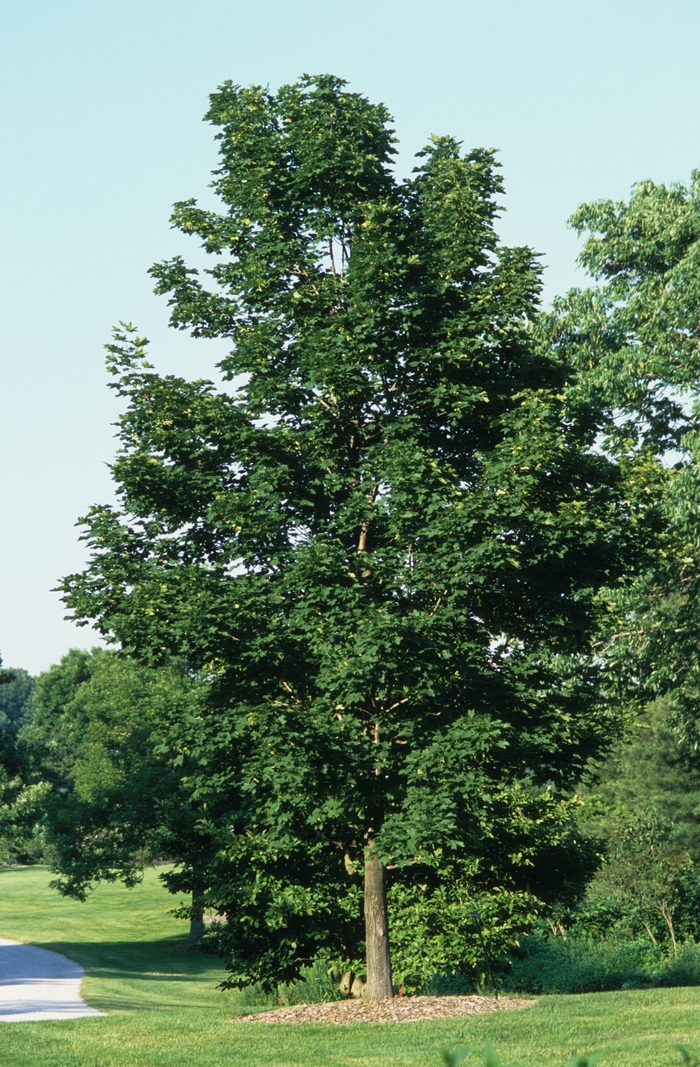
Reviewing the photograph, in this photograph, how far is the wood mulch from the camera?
13.9 metres

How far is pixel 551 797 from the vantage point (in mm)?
18938

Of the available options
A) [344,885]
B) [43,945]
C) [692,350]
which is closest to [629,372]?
[692,350]

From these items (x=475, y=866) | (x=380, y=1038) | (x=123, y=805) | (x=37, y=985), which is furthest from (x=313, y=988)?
(x=123, y=805)

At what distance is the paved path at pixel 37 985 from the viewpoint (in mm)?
19448

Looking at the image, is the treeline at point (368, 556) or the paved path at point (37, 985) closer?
the treeline at point (368, 556)

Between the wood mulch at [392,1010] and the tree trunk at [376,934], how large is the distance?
0.25 m

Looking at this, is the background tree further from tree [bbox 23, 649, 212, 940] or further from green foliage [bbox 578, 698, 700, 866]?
green foliage [bbox 578, 698, 700, 866]

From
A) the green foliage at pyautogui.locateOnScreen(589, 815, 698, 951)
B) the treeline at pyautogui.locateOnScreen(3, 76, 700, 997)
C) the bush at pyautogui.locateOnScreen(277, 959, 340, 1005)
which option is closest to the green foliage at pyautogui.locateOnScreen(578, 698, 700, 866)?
the green foliage at pyautogui.locateOnScreen(589, 815, 698, 951)

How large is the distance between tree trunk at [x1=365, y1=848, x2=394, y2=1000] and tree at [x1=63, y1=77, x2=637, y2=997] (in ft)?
0.14

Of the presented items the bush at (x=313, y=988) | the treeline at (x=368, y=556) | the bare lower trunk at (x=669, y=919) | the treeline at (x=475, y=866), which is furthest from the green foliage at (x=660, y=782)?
the treeline at (x=368, y=556)

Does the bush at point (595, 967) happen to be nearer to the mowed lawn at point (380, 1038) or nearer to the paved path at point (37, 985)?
the mowed lawn at point (380, 1038)

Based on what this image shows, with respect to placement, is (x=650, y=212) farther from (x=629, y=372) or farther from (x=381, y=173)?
(x=381, y=173)

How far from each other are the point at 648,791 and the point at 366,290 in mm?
25081

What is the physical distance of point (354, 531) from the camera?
15766mm
